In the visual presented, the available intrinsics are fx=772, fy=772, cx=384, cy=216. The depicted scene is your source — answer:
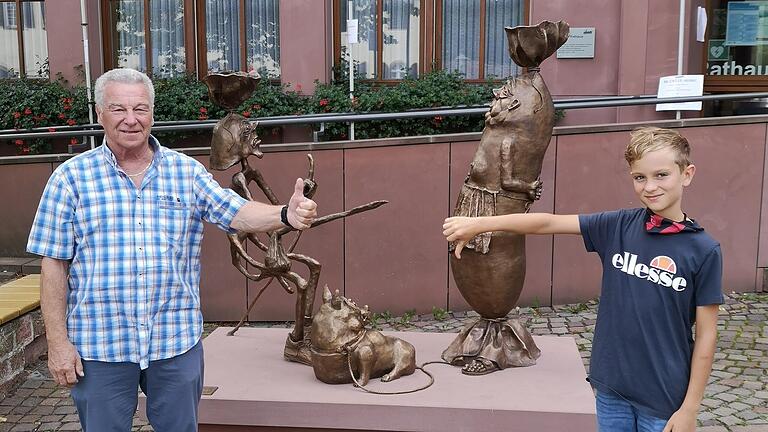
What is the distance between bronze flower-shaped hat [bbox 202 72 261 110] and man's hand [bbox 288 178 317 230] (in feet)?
4.70

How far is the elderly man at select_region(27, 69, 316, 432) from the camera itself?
276 centimetres

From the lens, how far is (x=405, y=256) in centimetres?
686

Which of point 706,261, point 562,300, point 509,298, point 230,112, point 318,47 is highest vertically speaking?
point 318,47

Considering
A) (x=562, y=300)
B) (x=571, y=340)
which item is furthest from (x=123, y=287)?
(x=562, y=300)

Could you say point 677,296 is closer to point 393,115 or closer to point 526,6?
point 393,115

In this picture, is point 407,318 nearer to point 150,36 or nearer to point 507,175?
point 507,175

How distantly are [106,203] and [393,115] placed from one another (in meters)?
4.35

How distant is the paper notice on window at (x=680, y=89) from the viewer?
7.51 meters

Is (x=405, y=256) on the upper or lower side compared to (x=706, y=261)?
lower

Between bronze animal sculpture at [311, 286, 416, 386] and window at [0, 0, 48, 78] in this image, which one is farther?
window at [0, 0, 48, 78]

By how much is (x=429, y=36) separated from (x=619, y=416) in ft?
23.6

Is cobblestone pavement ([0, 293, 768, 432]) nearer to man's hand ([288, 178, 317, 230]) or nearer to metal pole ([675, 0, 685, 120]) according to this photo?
man's hand ([288, 178, 317, 230])

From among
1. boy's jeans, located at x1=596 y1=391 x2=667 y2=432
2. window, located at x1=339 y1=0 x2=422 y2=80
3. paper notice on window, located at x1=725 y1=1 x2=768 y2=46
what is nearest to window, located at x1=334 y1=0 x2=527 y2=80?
window, located at x1=339 y1=0 x2=422 y2=80

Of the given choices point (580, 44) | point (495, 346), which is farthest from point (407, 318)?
point (580, 44)
